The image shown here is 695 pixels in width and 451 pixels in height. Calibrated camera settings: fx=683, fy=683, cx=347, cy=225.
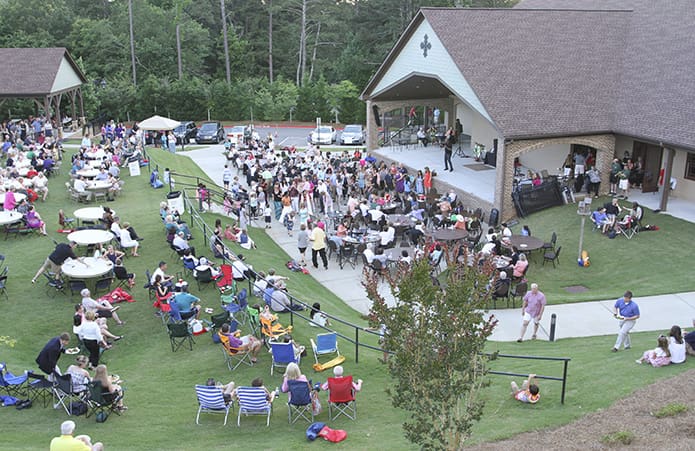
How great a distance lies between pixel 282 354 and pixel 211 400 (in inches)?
85.7

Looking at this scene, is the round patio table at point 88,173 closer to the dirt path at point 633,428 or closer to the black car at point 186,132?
the black car at point 186,132

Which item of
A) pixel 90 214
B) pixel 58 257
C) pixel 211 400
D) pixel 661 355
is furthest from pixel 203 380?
pixel 90 214

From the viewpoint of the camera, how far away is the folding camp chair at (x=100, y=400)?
1173 centimetres

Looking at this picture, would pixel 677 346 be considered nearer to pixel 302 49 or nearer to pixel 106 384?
pixel 106 384

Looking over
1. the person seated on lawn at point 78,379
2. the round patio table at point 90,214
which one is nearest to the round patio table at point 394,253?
the round patio table at point 90,214

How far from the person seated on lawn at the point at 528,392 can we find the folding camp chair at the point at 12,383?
29.4 ft

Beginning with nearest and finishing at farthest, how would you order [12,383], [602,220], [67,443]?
1. [67,443]
2. [12,383]
3. [602,220]

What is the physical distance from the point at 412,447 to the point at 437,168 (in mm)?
22774

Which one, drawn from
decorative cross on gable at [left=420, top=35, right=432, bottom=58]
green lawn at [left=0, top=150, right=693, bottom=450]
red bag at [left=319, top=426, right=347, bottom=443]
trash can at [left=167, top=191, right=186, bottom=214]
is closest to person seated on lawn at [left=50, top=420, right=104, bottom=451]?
green lawn at [left=0, top=150, right=693, bottom=450]

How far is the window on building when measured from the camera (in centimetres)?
2519

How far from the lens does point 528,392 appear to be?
1216 cm

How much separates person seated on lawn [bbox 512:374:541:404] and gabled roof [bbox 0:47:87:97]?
34208mm

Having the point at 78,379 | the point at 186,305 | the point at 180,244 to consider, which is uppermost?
the point at 180,244

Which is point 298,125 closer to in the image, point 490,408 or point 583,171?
point 583,171
